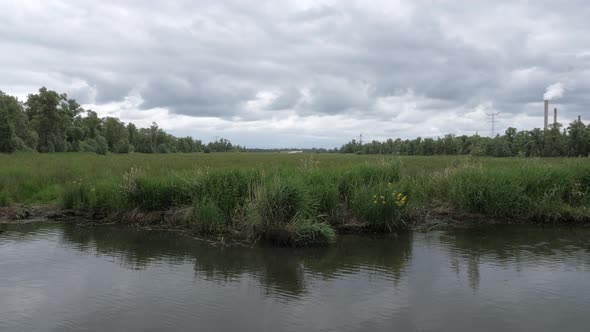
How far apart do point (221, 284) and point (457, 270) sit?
A: 538cm

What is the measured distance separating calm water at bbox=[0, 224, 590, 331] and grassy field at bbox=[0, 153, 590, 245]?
3.05 feet

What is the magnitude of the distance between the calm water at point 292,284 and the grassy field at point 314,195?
931 millimetres

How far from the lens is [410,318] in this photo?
6941 millimetres

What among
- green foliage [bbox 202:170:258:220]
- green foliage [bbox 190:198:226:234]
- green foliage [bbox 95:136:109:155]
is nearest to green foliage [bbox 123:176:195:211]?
green foliage [bbox 202:170:258:220]

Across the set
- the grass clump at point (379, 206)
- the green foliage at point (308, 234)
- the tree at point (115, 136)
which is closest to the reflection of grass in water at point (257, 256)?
the green foliage at point (308, 234)

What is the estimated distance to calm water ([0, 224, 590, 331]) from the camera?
6852mm

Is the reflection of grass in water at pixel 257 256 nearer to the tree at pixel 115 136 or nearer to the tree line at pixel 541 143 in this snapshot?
the tree line at pixel 541 143

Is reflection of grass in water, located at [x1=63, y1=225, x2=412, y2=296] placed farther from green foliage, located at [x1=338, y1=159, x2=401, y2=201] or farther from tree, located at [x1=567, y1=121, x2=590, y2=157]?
tree, located at [x1=567, y1=121, x2=590, y2=157]

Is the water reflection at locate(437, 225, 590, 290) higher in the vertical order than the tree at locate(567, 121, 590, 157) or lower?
lower

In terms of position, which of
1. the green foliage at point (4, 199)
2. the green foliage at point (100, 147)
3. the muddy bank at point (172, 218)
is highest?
the green foliage at point (100, 147)

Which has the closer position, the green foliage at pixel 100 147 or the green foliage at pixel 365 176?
the green foliage at pixel 365 176

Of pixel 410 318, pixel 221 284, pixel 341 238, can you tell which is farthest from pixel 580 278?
pixel 221 284

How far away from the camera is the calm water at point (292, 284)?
270 inches

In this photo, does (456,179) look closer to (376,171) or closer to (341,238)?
(376,171)
